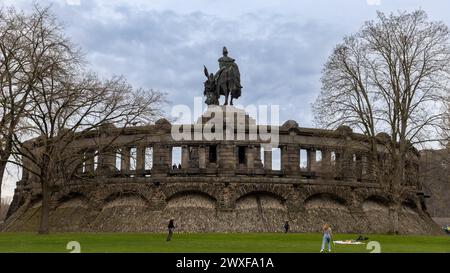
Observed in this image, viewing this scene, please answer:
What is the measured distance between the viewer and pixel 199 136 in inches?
1639

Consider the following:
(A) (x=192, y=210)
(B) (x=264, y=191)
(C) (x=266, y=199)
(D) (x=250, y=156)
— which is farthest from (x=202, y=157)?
(C) (x=266, y=199)

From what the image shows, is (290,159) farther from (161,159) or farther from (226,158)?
(161,159)

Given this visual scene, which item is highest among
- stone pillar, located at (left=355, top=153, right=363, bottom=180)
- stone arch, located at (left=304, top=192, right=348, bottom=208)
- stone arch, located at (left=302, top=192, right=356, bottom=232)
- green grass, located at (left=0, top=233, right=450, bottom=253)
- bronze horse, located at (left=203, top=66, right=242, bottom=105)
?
bronze horse, located at (left=203, top=66, right=242, bottom=105)

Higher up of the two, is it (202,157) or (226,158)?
(202,157)

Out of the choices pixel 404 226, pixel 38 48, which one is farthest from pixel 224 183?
pixel 38 48

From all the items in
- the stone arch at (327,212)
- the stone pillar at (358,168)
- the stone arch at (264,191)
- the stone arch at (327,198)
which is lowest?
the stone arch at (327,212)

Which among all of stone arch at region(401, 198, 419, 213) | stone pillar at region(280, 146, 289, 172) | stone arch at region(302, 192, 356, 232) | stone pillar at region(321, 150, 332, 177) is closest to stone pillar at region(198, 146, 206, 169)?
stone pillar at region(280, 146, 289, 172)

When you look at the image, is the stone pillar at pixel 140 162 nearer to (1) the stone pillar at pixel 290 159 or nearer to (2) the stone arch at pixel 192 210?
(2) the stone arch at pixel 192 210

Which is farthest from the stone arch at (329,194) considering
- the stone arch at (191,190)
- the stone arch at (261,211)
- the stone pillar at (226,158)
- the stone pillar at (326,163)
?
the stone arch at (191,190)

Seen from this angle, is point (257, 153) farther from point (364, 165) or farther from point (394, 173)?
point (394, 173)

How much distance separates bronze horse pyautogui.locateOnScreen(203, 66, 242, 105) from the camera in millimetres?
45000

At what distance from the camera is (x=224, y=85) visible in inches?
1772

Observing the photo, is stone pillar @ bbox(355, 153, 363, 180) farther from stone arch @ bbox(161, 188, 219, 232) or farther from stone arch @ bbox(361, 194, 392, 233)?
stone arch @ bbox(161, 188, 219, 232)

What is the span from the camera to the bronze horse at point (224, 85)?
45000mm
